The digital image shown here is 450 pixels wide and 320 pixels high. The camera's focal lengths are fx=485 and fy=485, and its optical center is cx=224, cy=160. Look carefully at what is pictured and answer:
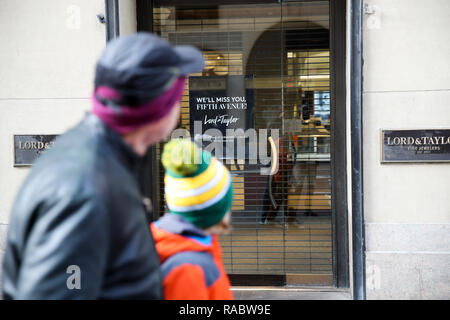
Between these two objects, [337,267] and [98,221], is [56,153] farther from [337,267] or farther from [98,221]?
[337,267]

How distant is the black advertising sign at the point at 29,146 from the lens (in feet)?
18.7

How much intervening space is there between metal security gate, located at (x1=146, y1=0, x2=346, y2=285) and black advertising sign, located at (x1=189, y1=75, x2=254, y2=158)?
6 centimetres

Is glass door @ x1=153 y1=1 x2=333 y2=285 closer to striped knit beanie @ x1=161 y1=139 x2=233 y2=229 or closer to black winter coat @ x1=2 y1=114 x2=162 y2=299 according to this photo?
striped knit beanie @ x1=161 y1=139 x2=233 y2=229

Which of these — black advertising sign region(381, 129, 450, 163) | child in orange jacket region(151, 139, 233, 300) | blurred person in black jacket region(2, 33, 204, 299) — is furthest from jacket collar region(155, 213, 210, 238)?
black advertising sign region(381, 129, 450, 163)

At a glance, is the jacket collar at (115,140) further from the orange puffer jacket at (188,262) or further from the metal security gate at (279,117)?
the metal security gate at (279,117)

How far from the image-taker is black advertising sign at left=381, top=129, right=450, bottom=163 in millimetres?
5332

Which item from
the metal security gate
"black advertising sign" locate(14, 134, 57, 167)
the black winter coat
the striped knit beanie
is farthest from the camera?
the metal security gate

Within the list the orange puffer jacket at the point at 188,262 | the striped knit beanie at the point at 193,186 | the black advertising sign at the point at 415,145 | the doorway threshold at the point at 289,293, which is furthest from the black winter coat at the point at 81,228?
the doorway threshold at the point at 289,293

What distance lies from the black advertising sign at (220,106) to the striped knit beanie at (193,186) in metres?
4.04

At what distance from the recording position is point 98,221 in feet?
3.58

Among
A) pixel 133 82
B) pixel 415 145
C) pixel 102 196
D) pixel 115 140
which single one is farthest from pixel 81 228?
pixel 415 145
